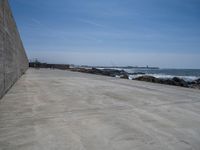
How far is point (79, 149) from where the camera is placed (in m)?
2.00

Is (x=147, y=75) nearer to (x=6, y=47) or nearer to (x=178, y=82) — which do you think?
(x=178, y=82)

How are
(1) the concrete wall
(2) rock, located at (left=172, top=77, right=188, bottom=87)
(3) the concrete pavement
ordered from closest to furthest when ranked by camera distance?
(3) the concrete pavement < (1) the concrete wall < (2) rock, located at (left=172, top=77, right=188, bottom=87)

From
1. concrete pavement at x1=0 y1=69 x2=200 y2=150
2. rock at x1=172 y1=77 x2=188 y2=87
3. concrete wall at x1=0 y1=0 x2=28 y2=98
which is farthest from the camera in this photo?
rock at x1=172 y1=77 x2=188 y2=87

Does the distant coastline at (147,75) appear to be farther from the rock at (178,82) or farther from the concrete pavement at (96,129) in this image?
the concrete pavement at (96,129)

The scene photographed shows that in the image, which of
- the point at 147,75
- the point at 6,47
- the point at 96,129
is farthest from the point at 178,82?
the point at 96,129

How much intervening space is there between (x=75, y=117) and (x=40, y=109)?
95 cm

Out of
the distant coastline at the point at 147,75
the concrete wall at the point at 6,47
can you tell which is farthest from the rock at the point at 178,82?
the concrete wall at the point at 6,47

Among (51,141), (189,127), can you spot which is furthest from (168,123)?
(51,141)

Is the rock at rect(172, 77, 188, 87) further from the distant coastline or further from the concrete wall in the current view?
the concrete wall

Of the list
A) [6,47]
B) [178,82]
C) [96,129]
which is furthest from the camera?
[178,82]

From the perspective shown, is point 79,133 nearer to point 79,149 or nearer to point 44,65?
point 79,149

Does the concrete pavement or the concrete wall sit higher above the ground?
the concrete wall

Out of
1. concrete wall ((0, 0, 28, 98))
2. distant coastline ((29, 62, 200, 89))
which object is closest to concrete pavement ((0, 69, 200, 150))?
concrete wall ((0, 0, 28, 98))

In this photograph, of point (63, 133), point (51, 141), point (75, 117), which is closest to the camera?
point (51, 141)
